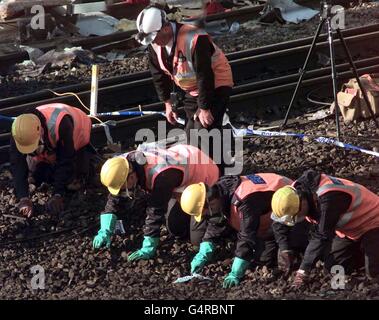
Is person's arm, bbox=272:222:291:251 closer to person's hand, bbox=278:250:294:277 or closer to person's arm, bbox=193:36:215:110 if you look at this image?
person's hand, bbox=278:250:294:277

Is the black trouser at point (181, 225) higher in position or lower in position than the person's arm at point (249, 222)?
lower

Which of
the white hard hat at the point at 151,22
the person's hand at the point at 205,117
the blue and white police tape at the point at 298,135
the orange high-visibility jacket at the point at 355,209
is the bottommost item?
the blue and white police tape at the point at 298,135

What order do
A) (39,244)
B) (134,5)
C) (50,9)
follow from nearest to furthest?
1. (39,244)
2. (50,9)
3. (134,5)

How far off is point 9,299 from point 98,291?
0.76 metres

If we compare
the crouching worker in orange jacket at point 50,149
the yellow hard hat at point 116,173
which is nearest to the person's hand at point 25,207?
the crouching worker in orange jacket at point 50,149

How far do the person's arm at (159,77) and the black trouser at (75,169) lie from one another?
1051mm

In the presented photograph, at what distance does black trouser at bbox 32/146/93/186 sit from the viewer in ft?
29.8

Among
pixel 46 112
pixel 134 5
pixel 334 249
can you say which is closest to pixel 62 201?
pixel 46 112

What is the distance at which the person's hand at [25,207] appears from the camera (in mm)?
8648

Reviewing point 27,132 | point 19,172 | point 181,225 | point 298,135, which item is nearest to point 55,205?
point 19,172

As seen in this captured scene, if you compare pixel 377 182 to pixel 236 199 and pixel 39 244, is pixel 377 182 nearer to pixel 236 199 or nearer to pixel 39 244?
pixel 236 199

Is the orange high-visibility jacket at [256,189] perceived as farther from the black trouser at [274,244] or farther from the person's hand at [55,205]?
the person's hand at [55,205]

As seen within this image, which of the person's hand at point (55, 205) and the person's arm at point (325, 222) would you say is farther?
the person's hand at point (55, 205)

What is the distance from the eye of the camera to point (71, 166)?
8.88m
